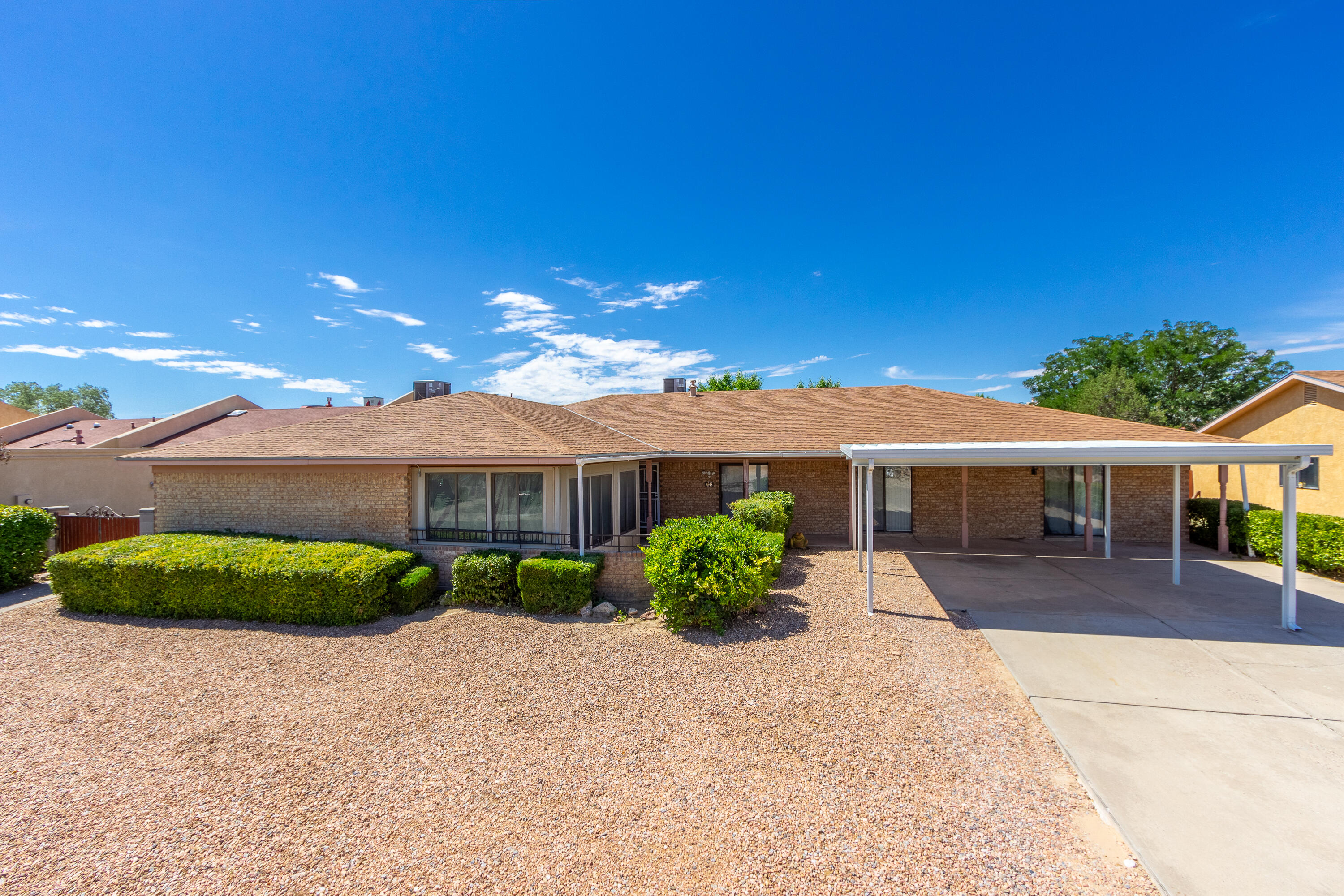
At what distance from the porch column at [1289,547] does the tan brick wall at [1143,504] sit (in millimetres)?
6903

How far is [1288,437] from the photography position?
1470 cm

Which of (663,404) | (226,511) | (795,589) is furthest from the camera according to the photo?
(663,404)

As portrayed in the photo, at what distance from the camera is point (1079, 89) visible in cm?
1333

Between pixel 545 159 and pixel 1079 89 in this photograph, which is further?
pixel 545 159

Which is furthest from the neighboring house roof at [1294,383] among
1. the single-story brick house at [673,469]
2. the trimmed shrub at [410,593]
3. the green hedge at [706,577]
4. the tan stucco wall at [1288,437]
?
the trimmed shrub at [410,593]

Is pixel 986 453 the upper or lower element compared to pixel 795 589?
upper

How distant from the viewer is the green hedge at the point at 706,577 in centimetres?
758

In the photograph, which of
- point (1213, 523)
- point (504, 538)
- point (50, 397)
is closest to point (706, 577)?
point (504, 538)

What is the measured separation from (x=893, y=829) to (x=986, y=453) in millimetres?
5921

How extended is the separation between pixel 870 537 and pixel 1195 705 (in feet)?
12.8

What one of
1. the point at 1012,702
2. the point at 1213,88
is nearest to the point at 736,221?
the point at 1213,88

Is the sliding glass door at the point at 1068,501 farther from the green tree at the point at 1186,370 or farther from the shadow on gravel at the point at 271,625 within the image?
the green tree at the point at 1186,370

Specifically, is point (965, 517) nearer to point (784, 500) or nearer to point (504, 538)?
point (784, 500)

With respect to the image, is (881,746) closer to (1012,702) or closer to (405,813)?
(1012,702)
